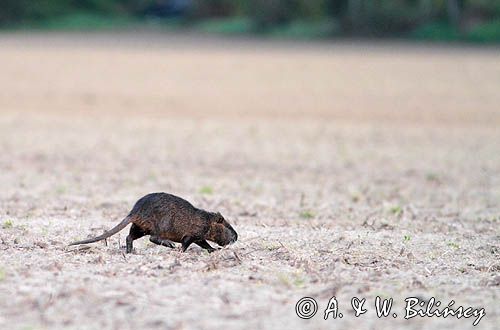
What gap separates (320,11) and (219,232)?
46539 millimetres

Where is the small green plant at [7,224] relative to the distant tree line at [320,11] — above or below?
above

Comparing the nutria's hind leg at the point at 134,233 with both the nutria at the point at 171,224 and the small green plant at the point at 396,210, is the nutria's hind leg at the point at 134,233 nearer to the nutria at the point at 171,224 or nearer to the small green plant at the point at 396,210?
the nutria at the point at 171,224

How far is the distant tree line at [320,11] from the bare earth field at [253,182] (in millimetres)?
12375

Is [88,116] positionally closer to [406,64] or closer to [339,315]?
[406,64]

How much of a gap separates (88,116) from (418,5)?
3281 centimetres

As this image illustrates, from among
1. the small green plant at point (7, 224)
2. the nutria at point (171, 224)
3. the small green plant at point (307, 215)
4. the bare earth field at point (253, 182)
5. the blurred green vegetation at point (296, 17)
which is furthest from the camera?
the blurred green vegetation at point (296, 17)

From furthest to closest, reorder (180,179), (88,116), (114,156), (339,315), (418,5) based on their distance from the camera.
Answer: (418,5) → (88,116) → (114,156) → (180,179) → (339,315)

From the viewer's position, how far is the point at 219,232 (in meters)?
8.99

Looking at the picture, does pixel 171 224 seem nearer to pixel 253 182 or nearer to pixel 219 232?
pixel 219 232

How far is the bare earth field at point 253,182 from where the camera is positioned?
7113 mm

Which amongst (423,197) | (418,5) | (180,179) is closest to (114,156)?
(180,179)

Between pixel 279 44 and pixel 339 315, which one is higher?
pixel 339 315

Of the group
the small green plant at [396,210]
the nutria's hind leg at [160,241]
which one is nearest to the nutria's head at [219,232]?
the nutria's hind leg at [160,241]

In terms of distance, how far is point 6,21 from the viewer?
2190 inches
